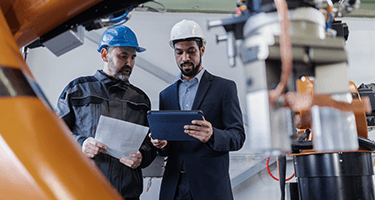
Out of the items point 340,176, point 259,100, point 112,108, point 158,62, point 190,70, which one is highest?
point 158,62

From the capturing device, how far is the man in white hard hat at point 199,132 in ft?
4.68

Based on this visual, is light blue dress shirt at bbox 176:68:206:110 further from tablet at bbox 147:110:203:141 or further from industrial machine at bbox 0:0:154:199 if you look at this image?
industrial machine at bbox 0:0:154:199

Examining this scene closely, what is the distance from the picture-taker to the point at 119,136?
142 cm

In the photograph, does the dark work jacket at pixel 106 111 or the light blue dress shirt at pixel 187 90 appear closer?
the dark work jacket at pixel 106 111

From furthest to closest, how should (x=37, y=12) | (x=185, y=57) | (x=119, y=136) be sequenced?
(x=185, y=57) → (x=119, y=136) → (x=37, y=12)

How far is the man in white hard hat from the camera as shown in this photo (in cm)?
143

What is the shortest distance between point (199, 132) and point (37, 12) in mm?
764

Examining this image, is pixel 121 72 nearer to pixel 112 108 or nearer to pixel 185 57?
pixel 112 108

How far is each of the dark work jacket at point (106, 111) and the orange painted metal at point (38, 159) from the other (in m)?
0.95

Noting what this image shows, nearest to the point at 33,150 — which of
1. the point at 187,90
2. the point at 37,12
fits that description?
the point at 37,12

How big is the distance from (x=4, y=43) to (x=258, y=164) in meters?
3.22

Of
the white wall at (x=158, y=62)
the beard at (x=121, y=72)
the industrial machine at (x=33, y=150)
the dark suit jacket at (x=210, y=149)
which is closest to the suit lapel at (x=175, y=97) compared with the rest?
the dark suit jacket at (x=210, y=149)

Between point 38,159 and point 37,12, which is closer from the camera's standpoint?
point 38,159

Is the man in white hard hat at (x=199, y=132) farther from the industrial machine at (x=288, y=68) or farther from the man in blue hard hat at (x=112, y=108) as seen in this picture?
the industrial machine at (x=288, y=68)
